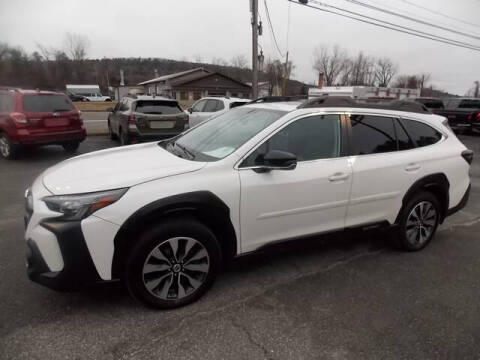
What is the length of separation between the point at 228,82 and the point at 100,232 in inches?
2141

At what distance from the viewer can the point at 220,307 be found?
8.45 feet

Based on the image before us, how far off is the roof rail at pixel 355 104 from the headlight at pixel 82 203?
1782 mm

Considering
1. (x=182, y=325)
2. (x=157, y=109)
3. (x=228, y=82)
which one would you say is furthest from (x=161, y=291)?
(x=228, y=82)

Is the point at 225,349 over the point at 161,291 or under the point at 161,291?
under

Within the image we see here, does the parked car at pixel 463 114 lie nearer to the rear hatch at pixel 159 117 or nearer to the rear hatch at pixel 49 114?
the rear hatch at pixel 159 117

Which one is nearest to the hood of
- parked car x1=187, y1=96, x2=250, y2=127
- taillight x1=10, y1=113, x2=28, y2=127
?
taillight x1=10, y1=113, x2=28, y2=127

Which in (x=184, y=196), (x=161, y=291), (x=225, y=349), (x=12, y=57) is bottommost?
(x=225, y=349)

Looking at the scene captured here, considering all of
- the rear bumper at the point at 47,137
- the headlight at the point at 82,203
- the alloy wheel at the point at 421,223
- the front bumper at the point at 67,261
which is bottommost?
the alloy wheel at the point at 421,223

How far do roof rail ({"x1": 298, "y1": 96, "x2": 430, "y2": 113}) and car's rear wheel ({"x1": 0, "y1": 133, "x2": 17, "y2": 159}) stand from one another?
732 centimetres

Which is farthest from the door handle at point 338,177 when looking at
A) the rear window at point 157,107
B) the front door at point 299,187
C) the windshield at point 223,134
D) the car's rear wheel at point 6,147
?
the car's rear wheel at point 6,147

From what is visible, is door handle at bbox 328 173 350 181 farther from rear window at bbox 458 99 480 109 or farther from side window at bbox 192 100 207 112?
rear window at bbox 458 99 480 109

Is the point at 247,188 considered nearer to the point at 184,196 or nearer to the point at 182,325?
the point at 184,196

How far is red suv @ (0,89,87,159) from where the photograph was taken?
721 centimetres

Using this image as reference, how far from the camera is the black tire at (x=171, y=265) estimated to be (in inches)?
90.3
